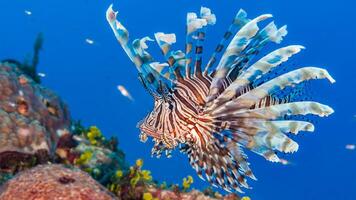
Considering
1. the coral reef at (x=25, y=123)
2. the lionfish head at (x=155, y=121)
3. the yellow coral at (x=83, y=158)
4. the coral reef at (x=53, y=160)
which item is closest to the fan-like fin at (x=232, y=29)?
the lionfish head at (x=155, y=121)

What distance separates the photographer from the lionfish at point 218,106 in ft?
12.2

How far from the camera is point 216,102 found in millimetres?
3869

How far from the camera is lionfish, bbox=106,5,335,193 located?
12.2 ft

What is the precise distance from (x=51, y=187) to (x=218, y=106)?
1593mm

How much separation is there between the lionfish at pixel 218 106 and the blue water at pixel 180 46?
132ft

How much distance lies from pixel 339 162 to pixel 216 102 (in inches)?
2339

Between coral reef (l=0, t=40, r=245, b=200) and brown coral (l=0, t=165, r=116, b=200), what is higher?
coral reef (l=0, t=40, r=245, b=200)

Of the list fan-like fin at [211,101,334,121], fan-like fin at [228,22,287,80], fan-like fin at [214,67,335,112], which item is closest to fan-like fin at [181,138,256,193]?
fan-like fin at [211,101,334,121]

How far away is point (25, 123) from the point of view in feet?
17.3

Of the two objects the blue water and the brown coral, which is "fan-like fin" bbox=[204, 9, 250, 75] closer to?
the brown coral

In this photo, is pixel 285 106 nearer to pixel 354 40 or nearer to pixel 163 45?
pixel 163 45

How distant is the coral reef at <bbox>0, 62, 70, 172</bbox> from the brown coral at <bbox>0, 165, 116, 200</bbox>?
1.05 m

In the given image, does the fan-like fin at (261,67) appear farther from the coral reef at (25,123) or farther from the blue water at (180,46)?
the blue water at (180,46)

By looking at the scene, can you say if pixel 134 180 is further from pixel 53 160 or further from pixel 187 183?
pixel 53 160
